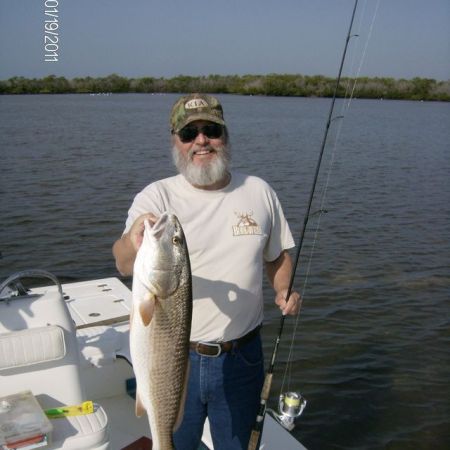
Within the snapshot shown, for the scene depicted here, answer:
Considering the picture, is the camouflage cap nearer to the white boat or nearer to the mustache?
the mustache

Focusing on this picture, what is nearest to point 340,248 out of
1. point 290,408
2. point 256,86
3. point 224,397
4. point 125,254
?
point 290,408

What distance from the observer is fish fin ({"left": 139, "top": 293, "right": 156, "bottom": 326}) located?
2.33 metres

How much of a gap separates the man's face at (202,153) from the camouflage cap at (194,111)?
0.11 ft

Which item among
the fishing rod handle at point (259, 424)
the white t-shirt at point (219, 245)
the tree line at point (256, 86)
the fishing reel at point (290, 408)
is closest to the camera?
the white t-shirt at point (219, 245)

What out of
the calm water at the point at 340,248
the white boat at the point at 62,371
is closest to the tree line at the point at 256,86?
the calm water at the point at 340,248

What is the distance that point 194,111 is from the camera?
9.80 feet

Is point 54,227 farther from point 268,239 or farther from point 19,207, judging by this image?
point 268,239

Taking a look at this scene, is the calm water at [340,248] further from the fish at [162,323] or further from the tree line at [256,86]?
the tree line at [256,86]

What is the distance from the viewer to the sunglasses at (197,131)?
3018mm

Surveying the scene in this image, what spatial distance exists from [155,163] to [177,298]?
1865 centimetres

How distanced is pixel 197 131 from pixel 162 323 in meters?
1.11

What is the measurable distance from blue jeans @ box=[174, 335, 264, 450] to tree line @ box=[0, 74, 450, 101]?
77.7 meters

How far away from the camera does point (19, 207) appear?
14523 millimetres

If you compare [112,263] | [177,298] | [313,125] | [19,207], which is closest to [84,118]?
[313,125]
